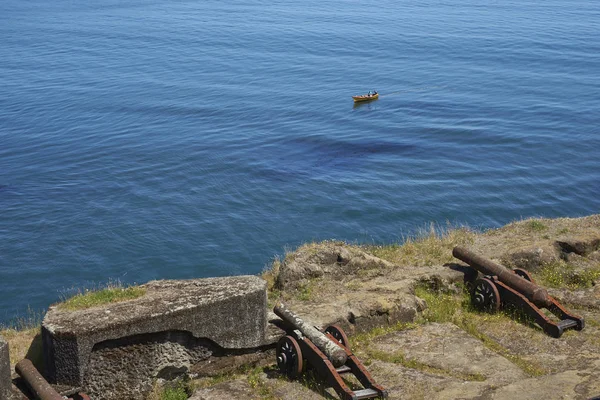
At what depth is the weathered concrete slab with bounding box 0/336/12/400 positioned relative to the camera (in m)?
8.80

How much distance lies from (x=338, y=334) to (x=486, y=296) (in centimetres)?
283

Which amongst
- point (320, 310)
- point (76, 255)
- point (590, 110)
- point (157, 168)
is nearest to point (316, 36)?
point (590, 110)

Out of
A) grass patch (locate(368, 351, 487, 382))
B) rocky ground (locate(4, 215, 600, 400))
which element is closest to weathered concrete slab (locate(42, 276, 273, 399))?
rocky ground (locate(4, 215, 600, 400))

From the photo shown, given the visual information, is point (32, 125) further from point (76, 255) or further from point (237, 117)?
point (76, 255)

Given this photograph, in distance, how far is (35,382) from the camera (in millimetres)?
8867

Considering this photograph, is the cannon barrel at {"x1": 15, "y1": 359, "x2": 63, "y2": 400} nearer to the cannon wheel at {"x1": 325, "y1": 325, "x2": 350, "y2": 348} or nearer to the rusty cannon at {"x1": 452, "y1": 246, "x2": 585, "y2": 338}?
the cannon wheel at {"x1": 325, "y1": 325, "x2": 350, "y2": 348}

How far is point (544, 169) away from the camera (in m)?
33.3

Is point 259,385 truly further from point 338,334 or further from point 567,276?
point 567,276

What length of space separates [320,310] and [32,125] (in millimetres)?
31236

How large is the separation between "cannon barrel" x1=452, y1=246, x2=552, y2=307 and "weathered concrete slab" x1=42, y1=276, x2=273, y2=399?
3.87 metres

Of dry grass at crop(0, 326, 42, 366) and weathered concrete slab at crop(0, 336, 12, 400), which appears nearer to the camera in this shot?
weathered concrete slab at crop(0, 336, 12, 400)

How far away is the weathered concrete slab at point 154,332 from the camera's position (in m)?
9.12

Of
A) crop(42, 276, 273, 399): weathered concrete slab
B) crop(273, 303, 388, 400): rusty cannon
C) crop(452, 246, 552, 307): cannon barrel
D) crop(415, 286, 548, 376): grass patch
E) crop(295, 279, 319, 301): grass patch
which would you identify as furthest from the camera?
crop(295, 279, 319, 301): grass patch

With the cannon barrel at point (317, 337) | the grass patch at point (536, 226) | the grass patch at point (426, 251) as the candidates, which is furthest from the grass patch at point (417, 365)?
the grass patch at point (536, 226)
